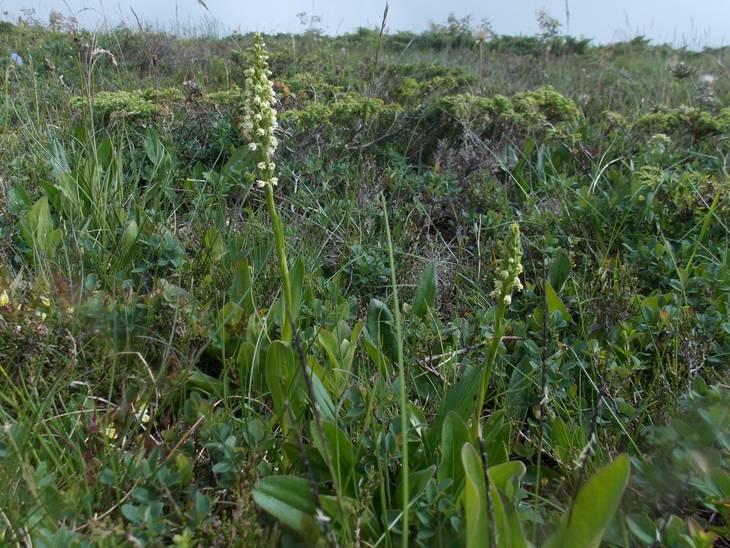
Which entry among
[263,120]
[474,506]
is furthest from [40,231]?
[474,506]

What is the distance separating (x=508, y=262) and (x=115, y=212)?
1.70 meters

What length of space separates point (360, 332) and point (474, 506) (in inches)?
32.5

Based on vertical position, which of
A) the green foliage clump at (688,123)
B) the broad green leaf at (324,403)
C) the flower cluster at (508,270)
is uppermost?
the green foliage clump at (688,123)

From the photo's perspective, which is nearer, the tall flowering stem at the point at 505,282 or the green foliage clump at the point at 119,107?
the tall flowering stem at the point at 505,282

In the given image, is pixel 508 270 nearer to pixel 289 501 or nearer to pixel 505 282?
pixel 505 282

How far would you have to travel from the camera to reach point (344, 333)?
2.14m

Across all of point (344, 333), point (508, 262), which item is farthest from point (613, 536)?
point (344, 333)

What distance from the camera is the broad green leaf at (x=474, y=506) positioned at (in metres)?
1.24

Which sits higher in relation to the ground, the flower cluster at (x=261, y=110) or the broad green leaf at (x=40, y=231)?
the flower cluster at (x=261, y=110)

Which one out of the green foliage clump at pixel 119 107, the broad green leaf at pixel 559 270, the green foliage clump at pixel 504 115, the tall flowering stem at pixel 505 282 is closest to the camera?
the tall flowering stem at pixel 505 282

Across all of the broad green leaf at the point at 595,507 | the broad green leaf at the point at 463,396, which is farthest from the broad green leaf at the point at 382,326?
the broad green leaf at the point at 595,507

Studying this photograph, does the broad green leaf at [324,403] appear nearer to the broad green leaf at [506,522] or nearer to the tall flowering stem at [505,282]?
the tall flowering stem at [505,282]

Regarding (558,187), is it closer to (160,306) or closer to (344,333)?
(344,333)

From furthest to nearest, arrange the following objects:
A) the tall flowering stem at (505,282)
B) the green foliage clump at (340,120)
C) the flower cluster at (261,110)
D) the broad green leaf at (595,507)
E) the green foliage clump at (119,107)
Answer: the green foliage clump at (340,120), the green foliage clump at (119,107), the flower cluster at (261,110), the tall flowering stem at (505,282), the broad green leaf at (595,507)
